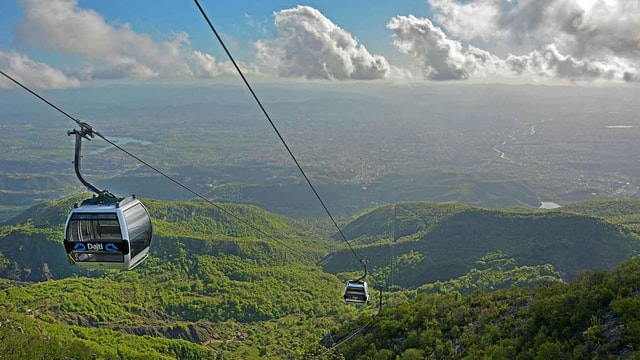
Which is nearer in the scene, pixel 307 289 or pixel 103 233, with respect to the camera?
pixel 103 233

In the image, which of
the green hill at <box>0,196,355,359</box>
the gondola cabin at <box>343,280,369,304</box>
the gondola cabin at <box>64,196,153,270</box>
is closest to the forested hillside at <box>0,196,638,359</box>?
the green hill at <box>0,196,355,359</box>

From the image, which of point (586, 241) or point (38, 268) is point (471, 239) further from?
point (38, 268)

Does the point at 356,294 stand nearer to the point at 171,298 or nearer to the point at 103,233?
the point at 103,233

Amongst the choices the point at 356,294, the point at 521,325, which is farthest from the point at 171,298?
the point at 521,325

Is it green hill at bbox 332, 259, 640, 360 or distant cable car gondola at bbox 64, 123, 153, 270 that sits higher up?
distant cable car gondola at bbox 64, 123, 153, 270

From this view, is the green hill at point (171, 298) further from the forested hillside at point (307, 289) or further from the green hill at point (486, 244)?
the green hill at point (486, 244)

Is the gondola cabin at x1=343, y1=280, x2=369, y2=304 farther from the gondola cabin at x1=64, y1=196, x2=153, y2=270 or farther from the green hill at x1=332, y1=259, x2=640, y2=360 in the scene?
the gondola cabin at x1=64, y1=196, x2=153, y2=270
